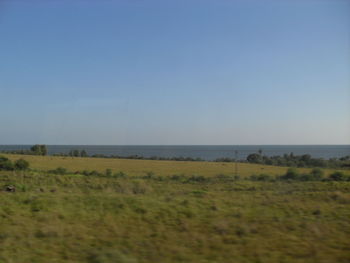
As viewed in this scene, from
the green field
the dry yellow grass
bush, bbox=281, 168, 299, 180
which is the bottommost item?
the dry yellow grass

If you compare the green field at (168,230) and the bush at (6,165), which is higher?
the green field at (168,230)

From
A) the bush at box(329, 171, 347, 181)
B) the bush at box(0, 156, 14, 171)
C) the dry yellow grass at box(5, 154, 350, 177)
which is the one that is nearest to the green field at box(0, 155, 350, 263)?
the bush at box(329, 171, 347, 181)

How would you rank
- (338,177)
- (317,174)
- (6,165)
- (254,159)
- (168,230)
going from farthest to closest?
1. (254,159)
2. (6,165)
3. (317,174)
4. (338,177)
5. (168,230)

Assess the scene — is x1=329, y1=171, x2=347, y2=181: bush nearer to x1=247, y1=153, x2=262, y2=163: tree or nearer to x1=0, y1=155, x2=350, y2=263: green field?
x1=0, y1=155, x2=350, y2=263: green field

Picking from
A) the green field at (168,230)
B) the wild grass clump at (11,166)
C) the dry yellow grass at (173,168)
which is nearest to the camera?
the green field at (168,230)

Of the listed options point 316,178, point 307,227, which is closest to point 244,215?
point 307,227

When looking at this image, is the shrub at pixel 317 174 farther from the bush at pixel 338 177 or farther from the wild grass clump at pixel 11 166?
the wild grass clump at pixel 11 166

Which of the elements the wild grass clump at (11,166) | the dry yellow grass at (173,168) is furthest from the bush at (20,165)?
the dry yellow grass at (173,168)

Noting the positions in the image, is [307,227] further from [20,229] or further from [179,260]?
[20,229]

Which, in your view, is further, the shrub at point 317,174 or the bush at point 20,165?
the bush at point 20,165

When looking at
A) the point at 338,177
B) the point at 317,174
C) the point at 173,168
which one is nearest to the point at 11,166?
the point at 173,168

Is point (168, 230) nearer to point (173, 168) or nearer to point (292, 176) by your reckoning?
point (292, 176)

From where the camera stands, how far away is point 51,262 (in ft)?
21.1

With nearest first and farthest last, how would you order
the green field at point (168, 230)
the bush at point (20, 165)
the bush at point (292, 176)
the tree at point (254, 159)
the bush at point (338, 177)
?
the green field at point (168, 230) < the bush at point (338, 177) < the bush at point (292, 176) < the bush at point (20, 165) < the tree at point (254, 159)
